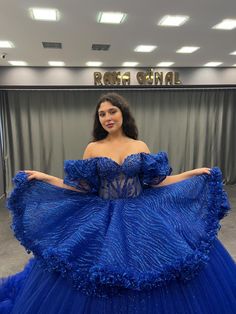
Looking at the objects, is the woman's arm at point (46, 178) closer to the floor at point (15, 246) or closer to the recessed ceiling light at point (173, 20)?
the floor at point (15, 246)

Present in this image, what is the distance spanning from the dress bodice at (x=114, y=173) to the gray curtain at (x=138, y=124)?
4498mm

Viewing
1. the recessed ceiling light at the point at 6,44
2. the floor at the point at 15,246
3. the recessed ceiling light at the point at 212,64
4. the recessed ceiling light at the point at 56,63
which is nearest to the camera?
the floor at the point at 15,246

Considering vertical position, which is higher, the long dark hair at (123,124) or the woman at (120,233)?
the long dark hair at (123,124)

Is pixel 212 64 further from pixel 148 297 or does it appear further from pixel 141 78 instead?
pixel 148 297

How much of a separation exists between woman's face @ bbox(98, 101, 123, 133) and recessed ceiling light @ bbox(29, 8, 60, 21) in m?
1.91

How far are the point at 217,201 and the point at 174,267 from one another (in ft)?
1.52

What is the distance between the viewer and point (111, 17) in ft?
10.3

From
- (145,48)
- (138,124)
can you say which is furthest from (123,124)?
(138,124)

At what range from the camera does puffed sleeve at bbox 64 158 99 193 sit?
4.79 feet

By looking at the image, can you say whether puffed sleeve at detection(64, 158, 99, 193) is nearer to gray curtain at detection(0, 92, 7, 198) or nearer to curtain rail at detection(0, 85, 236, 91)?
curtain rail at detection(0, 85, 236, 91)

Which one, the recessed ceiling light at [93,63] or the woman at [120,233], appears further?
the recessed ceiling light at [93,63]

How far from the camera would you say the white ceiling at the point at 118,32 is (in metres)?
2.85

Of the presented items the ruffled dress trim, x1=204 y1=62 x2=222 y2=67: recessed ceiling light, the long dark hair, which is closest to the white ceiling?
x1=204 y1=62 x2=222 y2=67: recessed ceiling light

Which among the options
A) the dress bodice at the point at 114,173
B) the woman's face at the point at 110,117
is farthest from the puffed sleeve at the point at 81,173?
the woman's face at the point at 110,117
